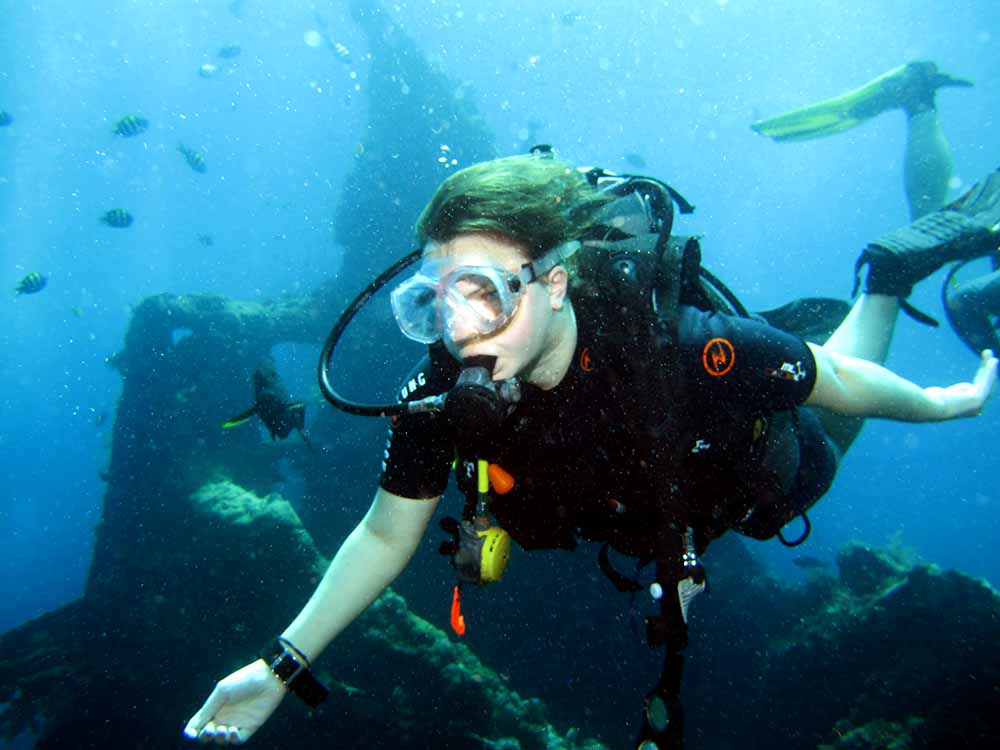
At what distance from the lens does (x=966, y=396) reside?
3.22 m

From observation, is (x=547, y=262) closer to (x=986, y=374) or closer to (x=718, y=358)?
(x=718, y=358)

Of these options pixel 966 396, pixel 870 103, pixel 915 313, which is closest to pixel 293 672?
pixel 966 396

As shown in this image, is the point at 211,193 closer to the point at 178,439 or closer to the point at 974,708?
the point at 178,439

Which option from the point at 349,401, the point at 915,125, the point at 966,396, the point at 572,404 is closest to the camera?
the point at 572,404

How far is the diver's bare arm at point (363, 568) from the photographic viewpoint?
2.52m

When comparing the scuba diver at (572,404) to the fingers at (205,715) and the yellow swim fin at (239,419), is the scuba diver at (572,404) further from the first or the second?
the yellow swim fin at (239,419)

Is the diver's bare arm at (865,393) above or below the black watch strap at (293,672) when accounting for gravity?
below

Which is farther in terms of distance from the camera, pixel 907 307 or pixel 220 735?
pixel 907 307

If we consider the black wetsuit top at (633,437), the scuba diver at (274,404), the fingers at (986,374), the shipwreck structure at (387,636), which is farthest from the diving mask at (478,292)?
the shipwreck structure at (387,636)

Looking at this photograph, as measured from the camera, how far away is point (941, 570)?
842cm

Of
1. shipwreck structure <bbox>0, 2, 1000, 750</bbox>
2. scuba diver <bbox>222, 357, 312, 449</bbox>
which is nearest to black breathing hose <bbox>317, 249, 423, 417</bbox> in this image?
scuba diver <bbox>222, 357, 312, 449</bbox>

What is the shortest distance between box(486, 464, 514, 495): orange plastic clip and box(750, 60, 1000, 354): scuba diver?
4.29m

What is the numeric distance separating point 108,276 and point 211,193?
34095 millimetres

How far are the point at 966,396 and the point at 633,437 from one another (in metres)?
2.50
